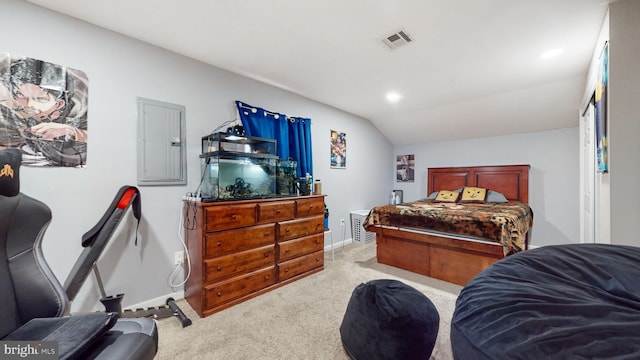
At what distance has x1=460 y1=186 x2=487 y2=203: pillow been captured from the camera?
4.33m

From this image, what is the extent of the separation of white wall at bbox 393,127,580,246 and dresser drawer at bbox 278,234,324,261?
11.9ft

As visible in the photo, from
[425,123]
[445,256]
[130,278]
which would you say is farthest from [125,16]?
[425,123]

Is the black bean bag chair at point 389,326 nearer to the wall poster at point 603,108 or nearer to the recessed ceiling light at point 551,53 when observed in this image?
the wall poster at point 603,108

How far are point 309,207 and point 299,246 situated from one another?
49 cm

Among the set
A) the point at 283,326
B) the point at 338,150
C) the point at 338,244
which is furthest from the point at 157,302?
→ the point at 338,150

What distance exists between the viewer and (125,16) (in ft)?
6.35

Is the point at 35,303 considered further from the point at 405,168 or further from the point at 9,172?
the point at 405,168

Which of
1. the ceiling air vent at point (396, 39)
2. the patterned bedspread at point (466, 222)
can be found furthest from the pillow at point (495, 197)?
the ceiling air vent at point (396, 39)

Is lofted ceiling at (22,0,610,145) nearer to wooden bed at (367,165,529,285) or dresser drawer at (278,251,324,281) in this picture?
wooden bed at (367,165,529,285)

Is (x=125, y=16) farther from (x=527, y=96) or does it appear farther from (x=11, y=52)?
(x=527, y=96)

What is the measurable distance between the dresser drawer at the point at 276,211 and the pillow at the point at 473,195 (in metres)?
3.30

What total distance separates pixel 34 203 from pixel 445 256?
3.39 meters

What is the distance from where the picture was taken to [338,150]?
170 inches

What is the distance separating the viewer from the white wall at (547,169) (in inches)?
153
